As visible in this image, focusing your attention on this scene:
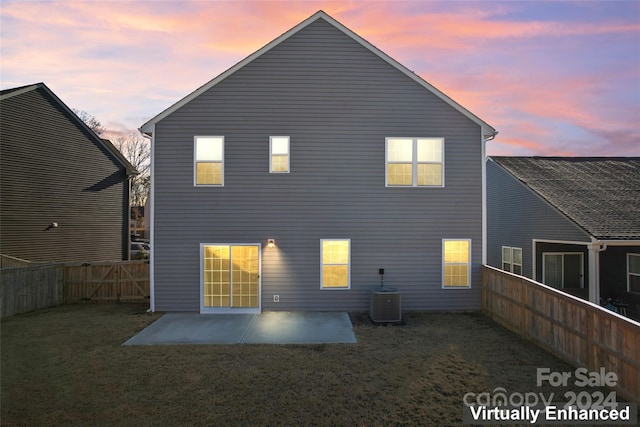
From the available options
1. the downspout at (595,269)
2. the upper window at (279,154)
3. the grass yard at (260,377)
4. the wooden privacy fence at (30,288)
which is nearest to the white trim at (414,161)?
the upper window at (279,154)

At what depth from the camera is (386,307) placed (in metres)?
8.97

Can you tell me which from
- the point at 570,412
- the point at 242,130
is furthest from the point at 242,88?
the point at 570,412

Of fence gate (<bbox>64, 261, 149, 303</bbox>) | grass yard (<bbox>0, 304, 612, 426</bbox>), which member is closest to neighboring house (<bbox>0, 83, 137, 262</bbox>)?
fence gate (<bbox>64, 261, 149, 303</bbox>)

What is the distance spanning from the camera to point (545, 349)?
6.83 metres

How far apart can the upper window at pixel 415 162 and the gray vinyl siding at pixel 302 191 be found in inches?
11.9

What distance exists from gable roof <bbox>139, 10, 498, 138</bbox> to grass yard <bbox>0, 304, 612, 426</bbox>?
19.9 feet

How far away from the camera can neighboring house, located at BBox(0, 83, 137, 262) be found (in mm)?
13547

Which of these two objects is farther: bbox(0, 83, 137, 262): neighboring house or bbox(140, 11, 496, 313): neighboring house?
bbox(0, 83, 137, 262): neighboring house

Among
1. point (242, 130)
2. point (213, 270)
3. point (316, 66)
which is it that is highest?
point (316, 66)

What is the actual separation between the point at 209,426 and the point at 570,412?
4.90 metres

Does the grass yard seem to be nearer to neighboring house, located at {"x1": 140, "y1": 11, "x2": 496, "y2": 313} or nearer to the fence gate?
neighboring house, located at {"x1": 140, "y1": 11, "x2": 496, "y2": 313}

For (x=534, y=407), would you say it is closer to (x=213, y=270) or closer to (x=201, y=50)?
(x=213, y=270)

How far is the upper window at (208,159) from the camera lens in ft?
32.7

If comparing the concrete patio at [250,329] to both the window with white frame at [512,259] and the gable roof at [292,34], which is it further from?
the window with white frame at [512,259]
